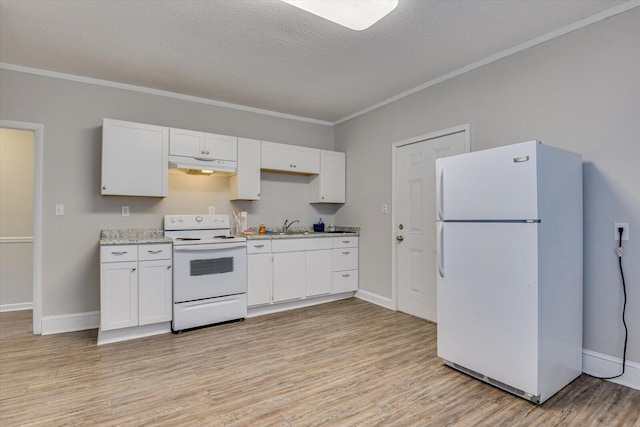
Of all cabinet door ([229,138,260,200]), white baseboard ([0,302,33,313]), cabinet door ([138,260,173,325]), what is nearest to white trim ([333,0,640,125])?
cabinet door ([229,138,260,200])

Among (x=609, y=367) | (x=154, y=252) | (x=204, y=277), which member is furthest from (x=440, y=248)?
(x=154, y=252)

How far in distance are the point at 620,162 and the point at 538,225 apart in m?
0.89

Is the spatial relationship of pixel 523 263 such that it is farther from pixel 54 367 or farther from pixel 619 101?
pixel 54 367

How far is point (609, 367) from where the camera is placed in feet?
7.68

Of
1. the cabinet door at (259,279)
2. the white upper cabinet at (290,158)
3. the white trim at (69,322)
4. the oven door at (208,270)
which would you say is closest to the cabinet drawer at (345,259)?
the cabinet door at (259,279)

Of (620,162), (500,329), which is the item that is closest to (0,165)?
(500,329)

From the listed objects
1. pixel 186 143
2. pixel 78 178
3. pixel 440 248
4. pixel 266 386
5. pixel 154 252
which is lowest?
pixel 266 386

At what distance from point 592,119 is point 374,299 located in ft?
A: 9.76

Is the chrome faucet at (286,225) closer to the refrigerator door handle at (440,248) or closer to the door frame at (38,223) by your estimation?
the refrigerator door handle at (440,248)

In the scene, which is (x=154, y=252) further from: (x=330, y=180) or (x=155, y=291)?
(x=330, y=180)

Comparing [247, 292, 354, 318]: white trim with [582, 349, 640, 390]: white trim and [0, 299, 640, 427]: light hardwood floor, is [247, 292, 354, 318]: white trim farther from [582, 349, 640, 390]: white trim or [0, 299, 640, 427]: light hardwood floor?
[582, 349, 640, 390]: white trim

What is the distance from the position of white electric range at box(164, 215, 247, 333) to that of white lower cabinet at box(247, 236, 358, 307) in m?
0.17

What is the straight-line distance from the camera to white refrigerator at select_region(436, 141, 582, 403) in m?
2.07

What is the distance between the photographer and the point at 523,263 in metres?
2.11
